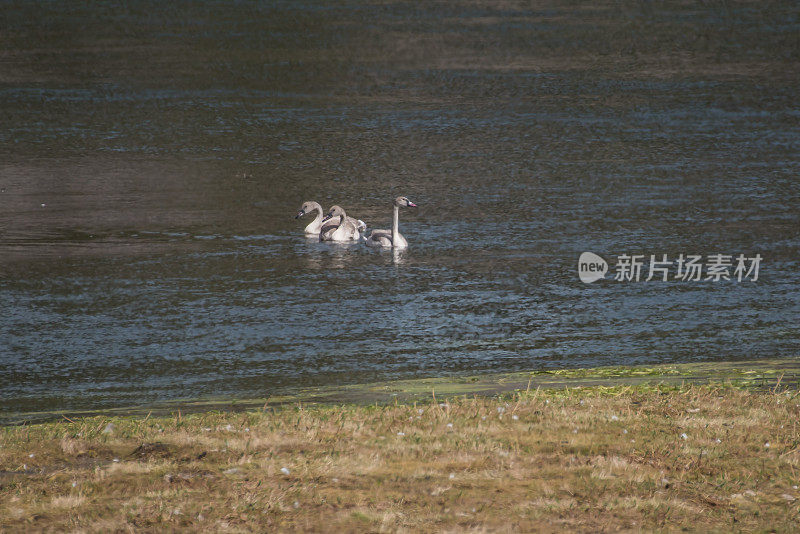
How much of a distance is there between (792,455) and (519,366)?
14.1 feet

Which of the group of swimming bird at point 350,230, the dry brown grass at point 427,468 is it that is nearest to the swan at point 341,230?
the group of swimming bird at point 350,230

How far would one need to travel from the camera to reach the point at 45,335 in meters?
13.5

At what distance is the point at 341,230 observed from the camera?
58.1 feet

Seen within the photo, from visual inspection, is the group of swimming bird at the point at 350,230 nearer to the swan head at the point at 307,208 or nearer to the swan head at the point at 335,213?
the swan head at the point at 335,213

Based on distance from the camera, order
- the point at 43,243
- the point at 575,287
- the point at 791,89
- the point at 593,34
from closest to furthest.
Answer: the point at 575,287 → the point at 43,243 → the point at 791,89 → the point at 593,34

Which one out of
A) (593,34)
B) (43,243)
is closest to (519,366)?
(43,243)

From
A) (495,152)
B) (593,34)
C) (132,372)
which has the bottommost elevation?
(132,372)

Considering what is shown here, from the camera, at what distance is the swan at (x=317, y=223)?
58.2 ft

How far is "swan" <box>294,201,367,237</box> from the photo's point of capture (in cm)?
1775

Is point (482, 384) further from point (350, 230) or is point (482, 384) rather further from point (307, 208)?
point (307, 208)

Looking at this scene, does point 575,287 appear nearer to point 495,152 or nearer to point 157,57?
point 495,152

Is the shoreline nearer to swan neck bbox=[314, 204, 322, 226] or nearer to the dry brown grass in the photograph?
the dry brown grass

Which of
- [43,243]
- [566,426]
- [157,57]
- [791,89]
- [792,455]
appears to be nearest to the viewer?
[792,455]

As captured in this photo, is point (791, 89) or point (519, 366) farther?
point (791, 89)
